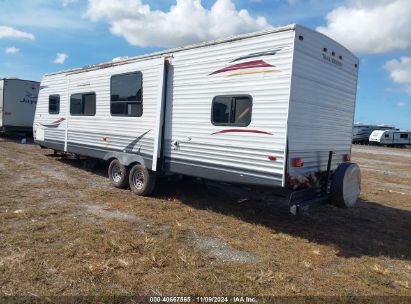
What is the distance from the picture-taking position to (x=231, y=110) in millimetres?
7148

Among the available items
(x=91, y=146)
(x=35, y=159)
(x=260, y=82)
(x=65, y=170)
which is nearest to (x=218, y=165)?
(x=260, y=82)

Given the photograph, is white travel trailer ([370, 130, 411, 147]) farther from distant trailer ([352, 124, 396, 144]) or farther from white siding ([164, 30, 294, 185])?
white siding ([164, 30, 294, 185])

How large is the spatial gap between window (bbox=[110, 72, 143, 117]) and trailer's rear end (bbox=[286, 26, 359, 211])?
3919 mm

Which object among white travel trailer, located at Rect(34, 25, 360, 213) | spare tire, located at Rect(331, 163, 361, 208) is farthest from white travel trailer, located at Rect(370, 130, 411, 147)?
spare tire, located at Rect(331, 163, 361, 208)

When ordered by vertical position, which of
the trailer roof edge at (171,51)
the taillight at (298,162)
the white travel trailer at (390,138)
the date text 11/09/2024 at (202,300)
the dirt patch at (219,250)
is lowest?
the date text 11/09/2024 at (202,300)

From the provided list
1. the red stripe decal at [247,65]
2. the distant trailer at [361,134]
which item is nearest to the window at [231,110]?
the red stripe decal at [247,65]

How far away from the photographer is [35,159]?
1405 centimetres

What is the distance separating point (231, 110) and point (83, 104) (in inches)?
226

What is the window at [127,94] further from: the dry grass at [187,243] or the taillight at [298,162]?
the taillight at [298,162]

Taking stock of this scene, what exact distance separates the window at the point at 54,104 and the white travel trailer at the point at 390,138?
126 feet

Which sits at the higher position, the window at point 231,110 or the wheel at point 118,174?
the window at point 231,110

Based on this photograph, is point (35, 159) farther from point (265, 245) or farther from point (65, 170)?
point (265, 245)

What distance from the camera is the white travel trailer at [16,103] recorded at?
20.3m

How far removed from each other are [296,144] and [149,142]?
3505 mm
